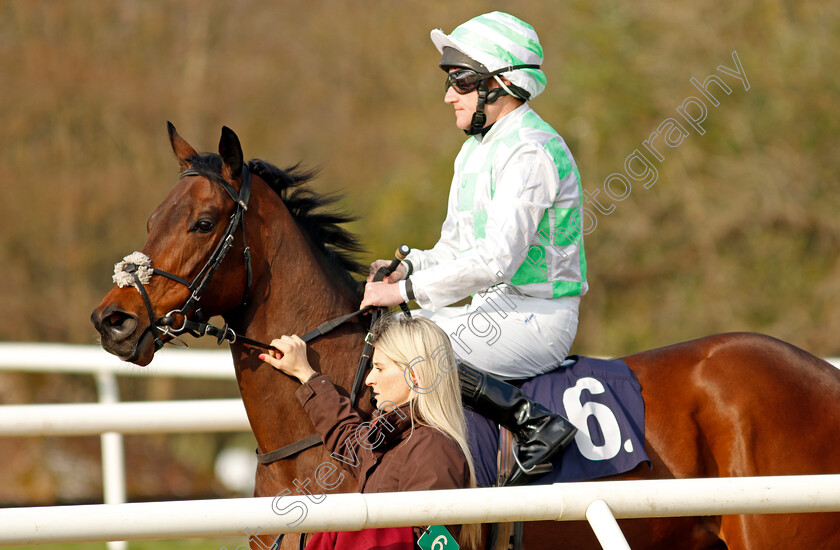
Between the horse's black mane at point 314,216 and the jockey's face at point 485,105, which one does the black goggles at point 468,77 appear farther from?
the horse's black mane at point 314,216

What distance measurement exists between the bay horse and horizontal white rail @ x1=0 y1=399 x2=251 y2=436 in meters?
0.68

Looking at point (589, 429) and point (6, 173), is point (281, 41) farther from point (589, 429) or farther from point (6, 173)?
point (589, 429)

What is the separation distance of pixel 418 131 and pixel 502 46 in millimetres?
8731

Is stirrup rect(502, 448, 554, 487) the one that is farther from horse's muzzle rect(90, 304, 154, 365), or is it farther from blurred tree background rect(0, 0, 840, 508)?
blurred tree background rect(0, 0, 840, 508)

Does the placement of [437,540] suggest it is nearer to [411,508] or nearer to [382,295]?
[411,508]

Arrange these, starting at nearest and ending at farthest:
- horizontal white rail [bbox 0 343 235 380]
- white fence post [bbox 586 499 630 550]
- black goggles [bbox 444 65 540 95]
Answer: white fence post [bbox 586 499 630 550], black goggles [bbox 444 65 540 95], horizontal white rail [bbox 0 343 235 380]

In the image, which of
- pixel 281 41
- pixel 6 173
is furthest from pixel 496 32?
pixel 281 41

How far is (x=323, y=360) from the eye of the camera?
290cm

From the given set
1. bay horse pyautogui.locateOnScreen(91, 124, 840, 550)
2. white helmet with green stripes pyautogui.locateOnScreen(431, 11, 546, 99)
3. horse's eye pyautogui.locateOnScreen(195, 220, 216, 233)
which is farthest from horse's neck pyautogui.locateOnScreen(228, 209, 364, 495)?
white helmet with green stripes pyautogui.locateOnScreen(431, 11, 546, 99)

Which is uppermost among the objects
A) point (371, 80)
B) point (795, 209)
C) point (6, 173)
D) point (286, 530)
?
point (371, 80)

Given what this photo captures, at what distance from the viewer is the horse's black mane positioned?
3.06 metres

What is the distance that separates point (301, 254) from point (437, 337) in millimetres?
621

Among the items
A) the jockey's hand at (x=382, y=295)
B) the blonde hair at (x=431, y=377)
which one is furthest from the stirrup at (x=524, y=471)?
the jockey's hand at (x=382, y=295)

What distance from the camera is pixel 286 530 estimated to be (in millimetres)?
1883
